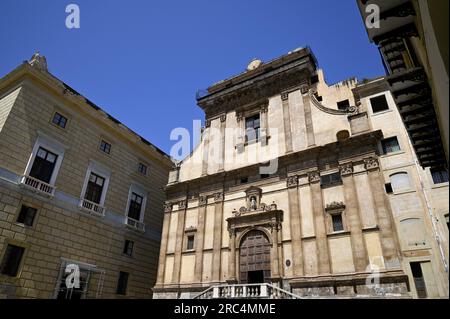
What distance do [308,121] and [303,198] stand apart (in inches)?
228

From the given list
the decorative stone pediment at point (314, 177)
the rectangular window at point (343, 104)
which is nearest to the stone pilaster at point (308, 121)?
the decorative stone pediment at point (314, 177)

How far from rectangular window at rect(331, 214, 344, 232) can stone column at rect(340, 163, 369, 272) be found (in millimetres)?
492

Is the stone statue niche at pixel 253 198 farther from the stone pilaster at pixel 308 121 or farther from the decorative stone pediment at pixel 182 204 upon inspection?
the decorative stone pediment at pixel 182 204

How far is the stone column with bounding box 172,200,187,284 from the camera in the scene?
21.2m

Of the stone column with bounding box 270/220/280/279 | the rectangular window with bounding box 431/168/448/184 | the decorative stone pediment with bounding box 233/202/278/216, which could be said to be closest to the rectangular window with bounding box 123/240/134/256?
the decorative stone pediment with bounding box 233/202/278/216

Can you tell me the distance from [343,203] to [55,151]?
63.7 feet

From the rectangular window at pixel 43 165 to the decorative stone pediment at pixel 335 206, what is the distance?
18.3 meters

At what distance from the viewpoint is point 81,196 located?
71.2 ft

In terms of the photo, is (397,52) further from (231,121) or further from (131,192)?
(131,192)

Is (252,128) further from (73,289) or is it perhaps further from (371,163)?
(73,289)

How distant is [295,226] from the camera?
719 inches

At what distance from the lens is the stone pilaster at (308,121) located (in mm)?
20298

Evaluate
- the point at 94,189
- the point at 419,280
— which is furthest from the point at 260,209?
the point at 94,189

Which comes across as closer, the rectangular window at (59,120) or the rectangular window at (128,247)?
the rectangular window at (59,120)
